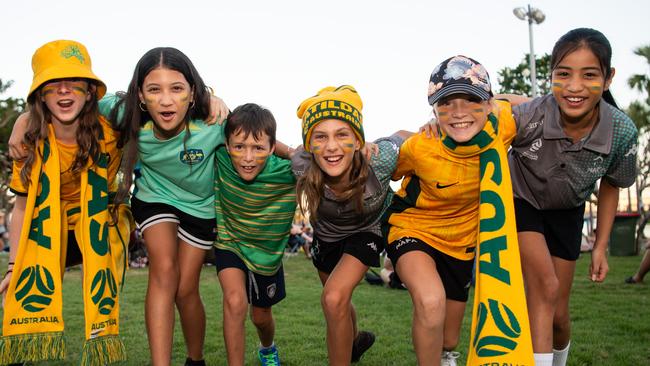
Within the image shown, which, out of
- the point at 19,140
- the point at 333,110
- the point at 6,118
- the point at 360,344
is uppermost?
the point at 6,118

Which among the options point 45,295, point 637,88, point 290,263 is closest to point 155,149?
point 45,295

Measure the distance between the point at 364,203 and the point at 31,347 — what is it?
236 centimetres

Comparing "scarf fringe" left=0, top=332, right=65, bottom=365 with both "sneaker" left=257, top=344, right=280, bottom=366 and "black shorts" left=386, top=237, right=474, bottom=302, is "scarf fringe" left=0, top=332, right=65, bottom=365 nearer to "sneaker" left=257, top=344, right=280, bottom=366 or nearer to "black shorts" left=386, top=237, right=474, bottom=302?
"sneaker" left=257, top=344, right=280, bottom=366

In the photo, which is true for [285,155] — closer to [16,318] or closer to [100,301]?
[100,301]

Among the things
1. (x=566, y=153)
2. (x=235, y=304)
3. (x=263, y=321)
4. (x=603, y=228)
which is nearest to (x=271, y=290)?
(x=263, y=321)

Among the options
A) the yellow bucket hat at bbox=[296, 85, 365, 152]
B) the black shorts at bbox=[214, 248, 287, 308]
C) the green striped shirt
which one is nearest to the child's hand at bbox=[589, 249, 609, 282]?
the yellow bucket hat at bbox=[296, 85, 365, 152]

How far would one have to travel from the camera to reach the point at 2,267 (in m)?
14.8

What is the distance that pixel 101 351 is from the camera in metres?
4.01

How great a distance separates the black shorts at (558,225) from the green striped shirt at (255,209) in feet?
5.02

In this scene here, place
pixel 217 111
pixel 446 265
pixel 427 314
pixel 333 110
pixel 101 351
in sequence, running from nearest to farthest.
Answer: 1. pixel 427 314
2. pixel 333 110
3. pixel 446 265
4. pixel 101 351
5. pixel 217 111

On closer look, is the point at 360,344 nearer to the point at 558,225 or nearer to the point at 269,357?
the point at 269,357

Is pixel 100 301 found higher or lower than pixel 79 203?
lower

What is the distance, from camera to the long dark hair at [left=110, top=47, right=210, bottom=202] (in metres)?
3.93

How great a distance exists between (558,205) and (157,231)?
257 centimetres
